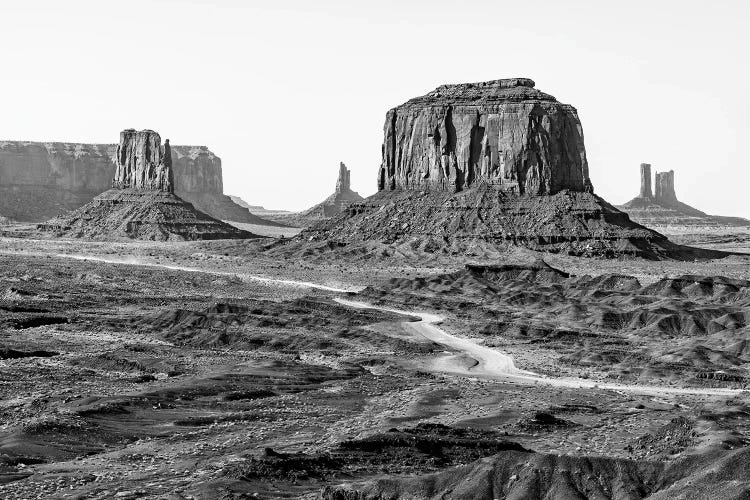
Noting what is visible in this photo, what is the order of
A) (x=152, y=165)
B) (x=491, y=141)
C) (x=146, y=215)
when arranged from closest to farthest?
(x=491, y=141), (x=146, y=215), (x=152, y=165)

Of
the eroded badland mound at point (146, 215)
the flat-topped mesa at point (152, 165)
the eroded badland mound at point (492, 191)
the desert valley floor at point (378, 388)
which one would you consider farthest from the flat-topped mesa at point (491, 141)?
the flat-topped mesa at point (152, 165)

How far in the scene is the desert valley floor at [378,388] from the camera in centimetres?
3738

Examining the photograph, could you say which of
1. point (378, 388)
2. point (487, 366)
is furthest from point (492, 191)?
point (378, 388)

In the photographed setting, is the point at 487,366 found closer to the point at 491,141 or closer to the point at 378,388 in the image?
the point at 378,388

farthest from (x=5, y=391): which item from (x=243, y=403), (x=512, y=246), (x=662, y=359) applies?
(x=512, y=246)

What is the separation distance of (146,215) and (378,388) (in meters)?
135

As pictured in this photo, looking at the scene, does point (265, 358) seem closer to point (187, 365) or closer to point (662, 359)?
point (187, 365)

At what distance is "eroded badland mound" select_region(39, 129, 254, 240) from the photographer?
181875 millimetres

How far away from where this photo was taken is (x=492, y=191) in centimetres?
14875

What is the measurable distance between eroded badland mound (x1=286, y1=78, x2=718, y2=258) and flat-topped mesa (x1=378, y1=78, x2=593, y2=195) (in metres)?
0.12

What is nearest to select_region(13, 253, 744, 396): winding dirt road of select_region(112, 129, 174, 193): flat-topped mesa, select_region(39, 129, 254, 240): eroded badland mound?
select_region(39, 129, 254, 240): eroded badland mound

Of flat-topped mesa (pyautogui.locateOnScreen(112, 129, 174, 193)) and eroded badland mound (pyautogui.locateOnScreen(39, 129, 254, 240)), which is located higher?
flat-topped mesa (pyautogui.locateOnScreen(112, 129, 174, 193))

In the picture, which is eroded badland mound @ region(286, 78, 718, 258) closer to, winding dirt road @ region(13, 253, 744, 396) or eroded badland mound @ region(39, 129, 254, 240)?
eroded badland mound @ region(39, 129, 254, 240)

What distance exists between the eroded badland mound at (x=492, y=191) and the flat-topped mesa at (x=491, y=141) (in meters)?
0.12
